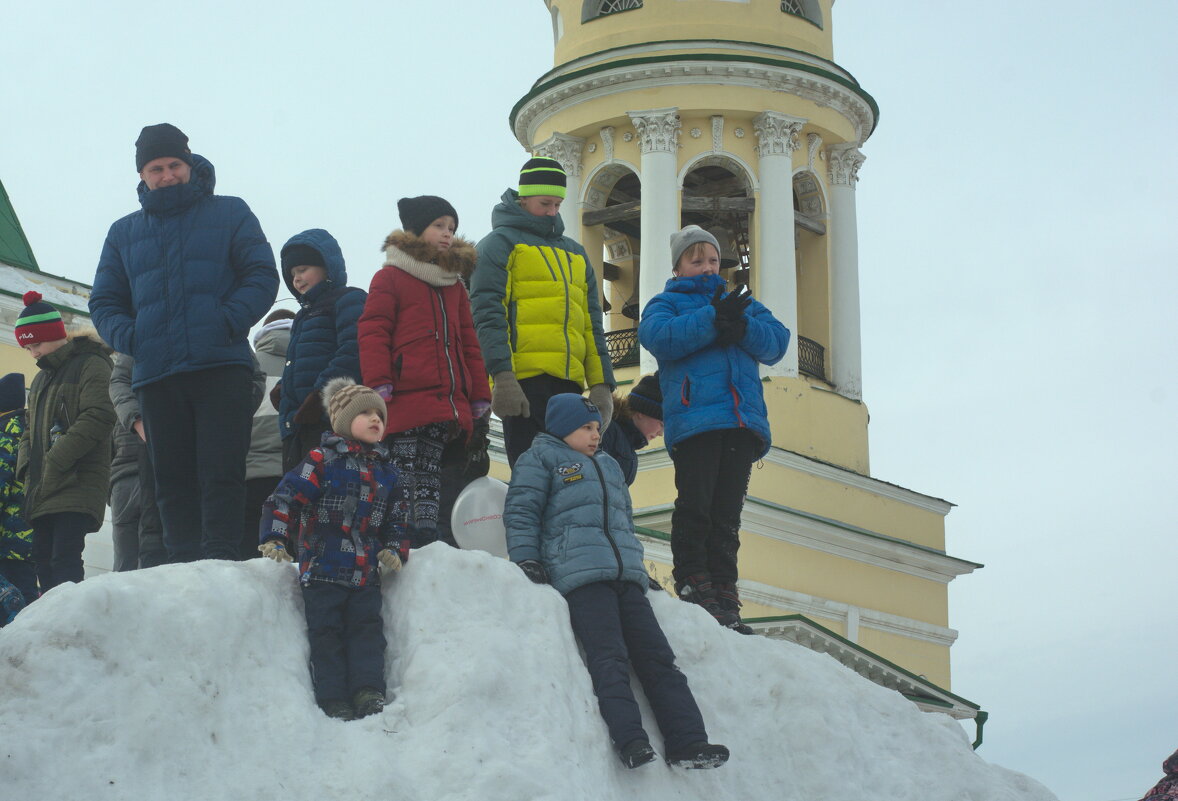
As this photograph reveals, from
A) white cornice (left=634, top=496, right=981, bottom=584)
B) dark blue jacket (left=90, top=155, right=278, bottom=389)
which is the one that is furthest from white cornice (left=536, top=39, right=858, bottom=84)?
dark blue jacket (left=90, top=155, right=278, bottom=389)

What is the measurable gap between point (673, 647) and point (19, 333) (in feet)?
11.1

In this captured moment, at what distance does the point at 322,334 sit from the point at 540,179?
1.33 meters

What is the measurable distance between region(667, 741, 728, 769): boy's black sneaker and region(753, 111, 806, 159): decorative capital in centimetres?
2070

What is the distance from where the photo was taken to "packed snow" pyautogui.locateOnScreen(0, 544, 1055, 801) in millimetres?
5555

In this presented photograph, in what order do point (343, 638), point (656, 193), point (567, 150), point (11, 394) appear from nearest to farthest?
1. point (343, 638)
2. point (11, 394)
3. point (656, 193)
4. point (567, 150)

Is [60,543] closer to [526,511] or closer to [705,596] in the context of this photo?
[526,511]

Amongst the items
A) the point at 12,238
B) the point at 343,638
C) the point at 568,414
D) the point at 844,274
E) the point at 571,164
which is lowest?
the point at 343,638

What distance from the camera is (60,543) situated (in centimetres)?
834

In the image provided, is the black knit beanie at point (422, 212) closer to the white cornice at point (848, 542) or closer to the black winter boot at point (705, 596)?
the black winter boot at point (705, 596)

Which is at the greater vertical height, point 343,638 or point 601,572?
point 601,572

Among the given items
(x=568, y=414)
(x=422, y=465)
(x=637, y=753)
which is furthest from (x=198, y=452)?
(x=637, y=753)

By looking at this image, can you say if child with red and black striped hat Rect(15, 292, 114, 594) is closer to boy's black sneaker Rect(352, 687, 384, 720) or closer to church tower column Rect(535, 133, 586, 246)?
boy's black sneaker Rect(352, 687, 384, 720)

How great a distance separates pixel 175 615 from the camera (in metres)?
5.94

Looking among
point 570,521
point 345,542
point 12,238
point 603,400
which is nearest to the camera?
point 345,542
